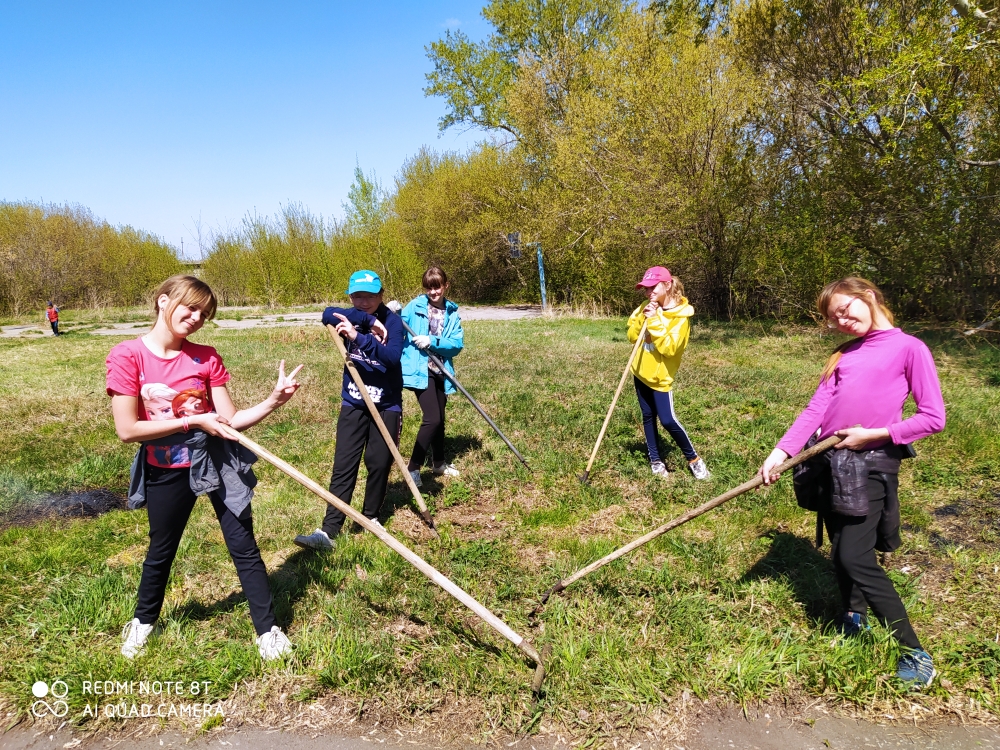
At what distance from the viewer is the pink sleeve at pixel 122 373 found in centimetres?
274

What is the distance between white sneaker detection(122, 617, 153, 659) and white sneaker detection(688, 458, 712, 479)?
4.27 metres

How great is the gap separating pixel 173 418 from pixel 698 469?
4253 mm

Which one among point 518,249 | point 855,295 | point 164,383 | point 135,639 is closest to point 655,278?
point 855,295

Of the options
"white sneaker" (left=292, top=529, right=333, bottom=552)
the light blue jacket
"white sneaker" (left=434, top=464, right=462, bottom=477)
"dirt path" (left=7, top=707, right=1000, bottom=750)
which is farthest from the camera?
"white sneaker" (left=434, top=464, right=462, bottom=477)

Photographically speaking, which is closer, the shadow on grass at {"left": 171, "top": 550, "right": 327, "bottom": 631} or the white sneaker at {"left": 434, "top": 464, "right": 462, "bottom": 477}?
the shadow on grass at {"left": 171, "top": 550, "right": 327, "bottom": 631}

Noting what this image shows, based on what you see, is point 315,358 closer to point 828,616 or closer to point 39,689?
point 39,689

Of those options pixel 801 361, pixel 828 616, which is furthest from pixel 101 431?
pixel 801 361

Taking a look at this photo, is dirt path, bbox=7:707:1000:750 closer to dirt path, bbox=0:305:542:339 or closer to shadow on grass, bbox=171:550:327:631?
shadow on grass, bbox=171:550:327:631

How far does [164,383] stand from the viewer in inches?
114

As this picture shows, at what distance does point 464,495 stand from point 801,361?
26.8 ft

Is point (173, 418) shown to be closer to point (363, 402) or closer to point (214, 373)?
point (214, 373)

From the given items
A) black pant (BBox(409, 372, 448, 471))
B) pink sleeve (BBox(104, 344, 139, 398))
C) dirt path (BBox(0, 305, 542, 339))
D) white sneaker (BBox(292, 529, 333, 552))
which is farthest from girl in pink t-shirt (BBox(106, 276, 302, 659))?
dirt path (BBox(0, 305, 542, 339))

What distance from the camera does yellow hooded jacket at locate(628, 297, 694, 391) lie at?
521cm

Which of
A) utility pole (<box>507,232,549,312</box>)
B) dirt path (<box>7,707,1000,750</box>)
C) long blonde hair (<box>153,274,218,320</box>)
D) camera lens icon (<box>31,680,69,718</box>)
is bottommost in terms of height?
dirt path (<box>7,707,1000,750</box>)
